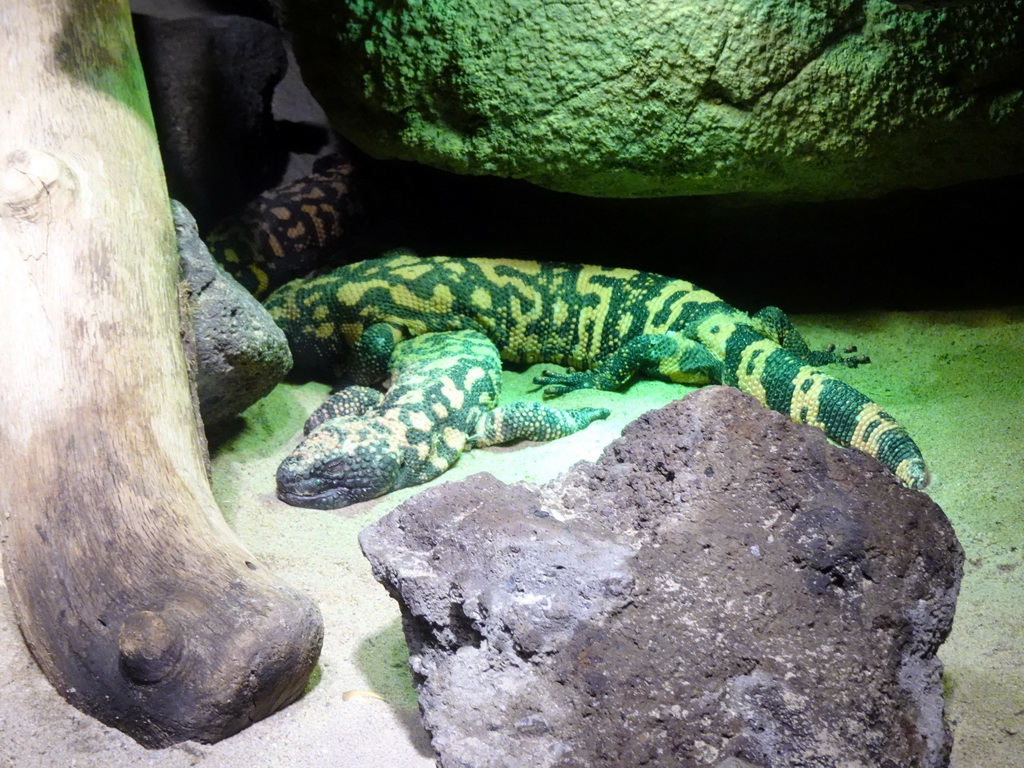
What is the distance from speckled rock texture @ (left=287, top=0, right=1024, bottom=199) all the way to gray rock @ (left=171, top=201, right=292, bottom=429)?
1212 millimetres

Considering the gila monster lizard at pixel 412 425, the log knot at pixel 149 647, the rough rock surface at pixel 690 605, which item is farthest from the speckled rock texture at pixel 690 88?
the log knot at pixel 149 647

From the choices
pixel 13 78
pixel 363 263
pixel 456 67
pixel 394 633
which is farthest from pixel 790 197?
pixel 13 78

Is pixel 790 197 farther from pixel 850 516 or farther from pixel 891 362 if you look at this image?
pixel 850 516

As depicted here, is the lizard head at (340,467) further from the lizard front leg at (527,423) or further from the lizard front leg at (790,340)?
the lizard front leg at (790,340)

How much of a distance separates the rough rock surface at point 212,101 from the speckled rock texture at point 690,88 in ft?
2.79

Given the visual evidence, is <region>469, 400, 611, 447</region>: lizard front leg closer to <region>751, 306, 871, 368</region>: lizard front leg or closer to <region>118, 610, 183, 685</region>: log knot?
<region>751, 306, 871, 368</region>: lizard front leg

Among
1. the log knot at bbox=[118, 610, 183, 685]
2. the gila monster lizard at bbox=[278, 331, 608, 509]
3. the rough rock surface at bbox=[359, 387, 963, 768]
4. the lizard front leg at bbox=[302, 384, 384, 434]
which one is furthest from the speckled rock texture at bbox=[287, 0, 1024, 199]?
the log knot at bbox=[118, 610, 183, 685]

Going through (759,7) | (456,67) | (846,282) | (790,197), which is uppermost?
(759,7)

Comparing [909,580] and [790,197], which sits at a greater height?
[790,197]

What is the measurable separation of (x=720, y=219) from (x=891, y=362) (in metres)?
1.24

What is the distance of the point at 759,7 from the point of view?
10.6 feet

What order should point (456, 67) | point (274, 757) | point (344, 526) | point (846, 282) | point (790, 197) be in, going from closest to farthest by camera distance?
point (274, 757)
point (344, 526)
point (456, 67)
point (790, 197)
point (846, 282)

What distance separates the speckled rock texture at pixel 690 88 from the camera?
3256mm

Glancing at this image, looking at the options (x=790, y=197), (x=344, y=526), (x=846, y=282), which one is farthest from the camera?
(x=846, y=282)
